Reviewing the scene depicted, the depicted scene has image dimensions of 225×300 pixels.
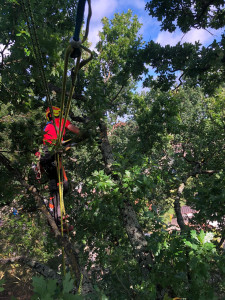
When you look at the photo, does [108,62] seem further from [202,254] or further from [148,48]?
[202,254]

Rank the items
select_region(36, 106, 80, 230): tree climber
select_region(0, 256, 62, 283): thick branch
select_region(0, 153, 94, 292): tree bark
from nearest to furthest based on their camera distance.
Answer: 1. select_region(0, 153, 94, 292): tree bark
2. select_region(36, 106, 80, 230): tree climber
3. select_region(0, 256, 62, 283): thick branch

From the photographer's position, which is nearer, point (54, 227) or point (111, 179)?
point (54, 227)

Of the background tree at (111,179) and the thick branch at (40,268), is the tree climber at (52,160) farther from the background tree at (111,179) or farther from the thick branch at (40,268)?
the thick branch at (40,268)

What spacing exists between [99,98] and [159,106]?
266cm

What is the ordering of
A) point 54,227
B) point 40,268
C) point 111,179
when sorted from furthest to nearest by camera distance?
point 111,179 < point 40,268 < point 54,227

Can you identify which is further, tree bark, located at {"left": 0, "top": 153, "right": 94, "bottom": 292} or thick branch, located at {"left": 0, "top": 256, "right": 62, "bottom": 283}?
thick branch, located at {"left": 0, "top": 256, "right": 62, "bottom": 283}

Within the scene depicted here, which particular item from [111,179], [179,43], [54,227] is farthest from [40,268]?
[179,43]

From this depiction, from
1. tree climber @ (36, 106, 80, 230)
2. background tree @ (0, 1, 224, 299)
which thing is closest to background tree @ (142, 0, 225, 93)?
background tree @ (0, 1, 224, 299)

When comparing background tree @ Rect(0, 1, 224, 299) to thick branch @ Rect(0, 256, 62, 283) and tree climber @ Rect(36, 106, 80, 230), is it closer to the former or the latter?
thick branch @ Rect(0, 256, 62, 283)

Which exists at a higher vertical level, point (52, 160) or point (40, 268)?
point (52, 160)

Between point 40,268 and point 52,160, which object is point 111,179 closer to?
point 52,160

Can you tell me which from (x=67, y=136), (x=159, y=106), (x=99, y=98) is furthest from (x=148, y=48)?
(x=67, y=136)

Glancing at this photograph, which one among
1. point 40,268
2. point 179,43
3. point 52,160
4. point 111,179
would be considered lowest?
point 40,268

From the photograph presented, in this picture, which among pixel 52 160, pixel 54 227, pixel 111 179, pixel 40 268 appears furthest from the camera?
pixel 111 179
